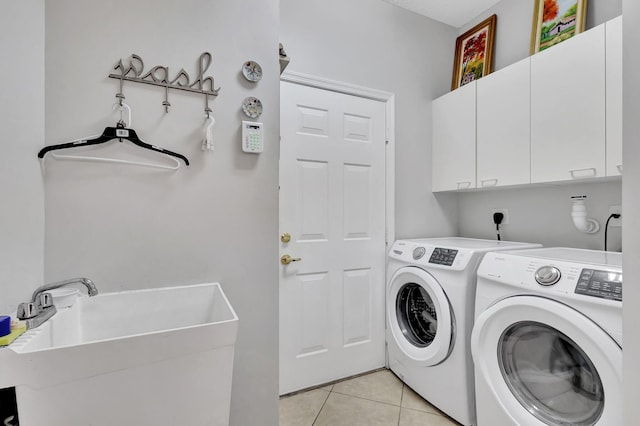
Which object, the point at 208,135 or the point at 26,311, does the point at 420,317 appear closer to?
the point at 208,135

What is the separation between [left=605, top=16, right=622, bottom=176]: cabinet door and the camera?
1.43m

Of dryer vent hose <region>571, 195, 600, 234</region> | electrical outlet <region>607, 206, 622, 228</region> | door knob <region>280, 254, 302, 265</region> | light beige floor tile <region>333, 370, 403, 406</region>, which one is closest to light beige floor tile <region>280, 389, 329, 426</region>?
light beige floor tile <region>333, 370, 403, 406</region>

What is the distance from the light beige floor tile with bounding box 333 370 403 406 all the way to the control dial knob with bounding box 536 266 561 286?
1.19 meters

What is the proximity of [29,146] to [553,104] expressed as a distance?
7.82 feet

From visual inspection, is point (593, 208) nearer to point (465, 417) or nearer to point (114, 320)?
point (465, 417)

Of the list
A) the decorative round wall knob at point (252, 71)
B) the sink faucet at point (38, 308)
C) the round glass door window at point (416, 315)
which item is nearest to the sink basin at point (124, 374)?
the sink faucet at point (38, 308)

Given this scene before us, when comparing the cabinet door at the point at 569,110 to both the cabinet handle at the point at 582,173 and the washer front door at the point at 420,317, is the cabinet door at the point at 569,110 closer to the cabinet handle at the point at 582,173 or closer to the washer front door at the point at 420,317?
the cabinet handle at the point at 582,173

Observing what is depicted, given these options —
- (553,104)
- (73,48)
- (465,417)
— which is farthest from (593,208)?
(73,48)

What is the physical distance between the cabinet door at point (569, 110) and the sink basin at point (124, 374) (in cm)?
187

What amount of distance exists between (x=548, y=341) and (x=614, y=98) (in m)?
1.20

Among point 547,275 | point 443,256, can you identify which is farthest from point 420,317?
point 547,275

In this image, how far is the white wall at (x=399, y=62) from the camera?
6.71 feet

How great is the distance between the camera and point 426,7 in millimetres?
2365

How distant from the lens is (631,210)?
733mm
